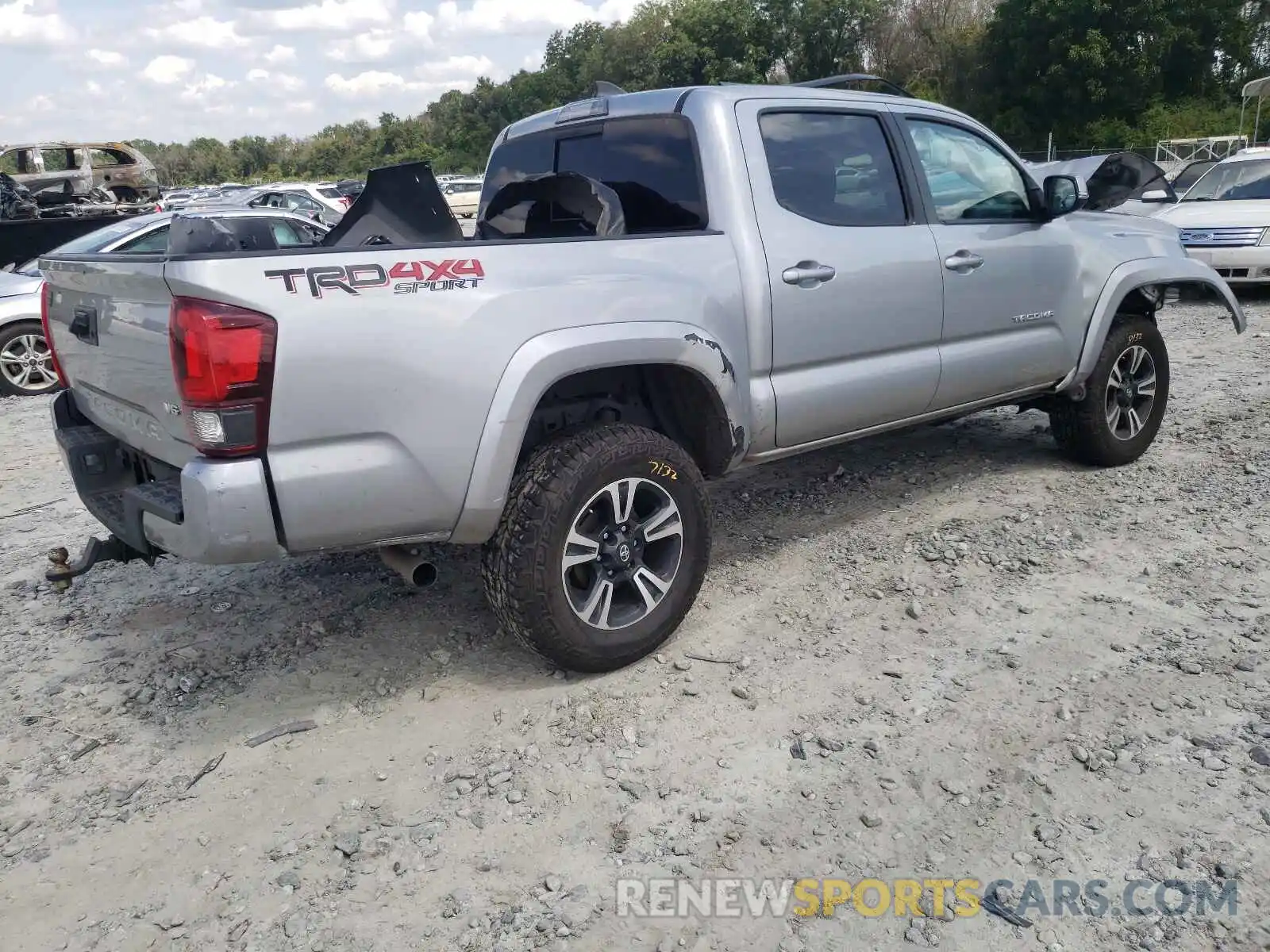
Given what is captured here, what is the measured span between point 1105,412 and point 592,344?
326 cm

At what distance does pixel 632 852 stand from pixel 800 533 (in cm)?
234

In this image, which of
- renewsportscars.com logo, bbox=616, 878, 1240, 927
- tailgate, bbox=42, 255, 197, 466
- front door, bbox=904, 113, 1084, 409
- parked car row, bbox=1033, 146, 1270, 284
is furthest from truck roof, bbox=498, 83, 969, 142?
parked car row, bbox=1033, 146, 1270, 284

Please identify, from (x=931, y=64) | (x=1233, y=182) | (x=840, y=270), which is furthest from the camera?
(x=931, y=64)

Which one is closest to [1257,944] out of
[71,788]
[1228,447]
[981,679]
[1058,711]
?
[1058,711]

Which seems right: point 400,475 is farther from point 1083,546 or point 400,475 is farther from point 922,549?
point 1083,546

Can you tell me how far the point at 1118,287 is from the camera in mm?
4992

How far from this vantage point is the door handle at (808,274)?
370 centimetres

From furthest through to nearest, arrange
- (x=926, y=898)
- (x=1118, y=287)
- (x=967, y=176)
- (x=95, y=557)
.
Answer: (x=1118, y=287)
(x=967, y=176)
(x=95, y=557)
(x=926, y=898)

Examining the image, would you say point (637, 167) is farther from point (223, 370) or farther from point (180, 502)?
point (180, 502)

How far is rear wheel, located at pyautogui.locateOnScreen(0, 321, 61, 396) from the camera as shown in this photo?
A: 8898 millimetres

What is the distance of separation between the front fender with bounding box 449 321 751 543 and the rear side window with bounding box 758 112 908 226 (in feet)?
2.89

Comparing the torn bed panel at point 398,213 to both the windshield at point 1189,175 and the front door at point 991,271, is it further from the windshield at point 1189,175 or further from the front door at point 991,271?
the windshield at point 1189,175

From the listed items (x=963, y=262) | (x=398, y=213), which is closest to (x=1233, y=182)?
(x=963, y=262)

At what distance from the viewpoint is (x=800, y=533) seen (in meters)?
4.70
